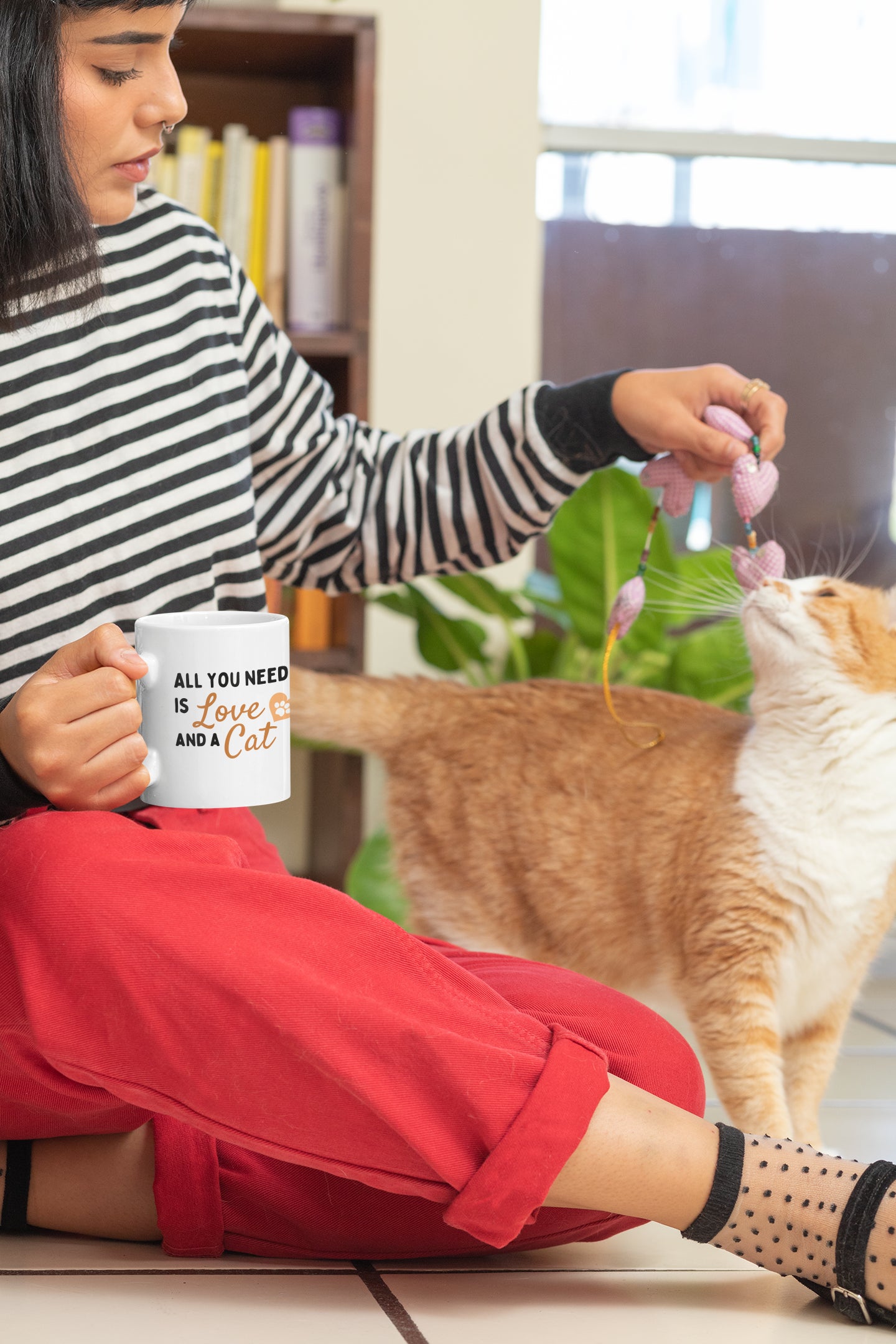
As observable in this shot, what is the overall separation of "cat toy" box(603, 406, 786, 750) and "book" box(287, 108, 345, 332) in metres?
0.96

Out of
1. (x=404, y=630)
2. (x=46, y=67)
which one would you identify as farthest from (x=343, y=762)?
(x=46, y=67)

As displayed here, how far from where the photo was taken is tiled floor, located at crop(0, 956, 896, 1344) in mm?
711

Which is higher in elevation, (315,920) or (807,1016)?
(315,920)

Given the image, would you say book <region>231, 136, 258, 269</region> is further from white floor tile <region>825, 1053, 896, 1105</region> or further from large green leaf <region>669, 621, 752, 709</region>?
white floor tile <region>825, 1053, 896, 1105</region>

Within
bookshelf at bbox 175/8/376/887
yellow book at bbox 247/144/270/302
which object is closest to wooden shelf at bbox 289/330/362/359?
bookshelf at bbox 175/8/376/887

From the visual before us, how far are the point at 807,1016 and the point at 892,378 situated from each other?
1483 mm

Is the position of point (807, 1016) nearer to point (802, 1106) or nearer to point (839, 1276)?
point (802, 1106)

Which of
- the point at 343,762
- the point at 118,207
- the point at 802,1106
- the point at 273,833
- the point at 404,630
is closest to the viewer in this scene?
the point at 118,207

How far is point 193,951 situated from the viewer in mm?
724

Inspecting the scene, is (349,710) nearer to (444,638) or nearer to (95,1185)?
(444,638)

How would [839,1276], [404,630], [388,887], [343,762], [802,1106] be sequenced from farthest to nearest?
[404,630] → [343,762] → [388,887] → [802,1106] → [839,1276]

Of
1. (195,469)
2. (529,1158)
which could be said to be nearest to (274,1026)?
(529,1158)

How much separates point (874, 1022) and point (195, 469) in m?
1.22

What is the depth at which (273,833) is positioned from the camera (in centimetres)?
234
